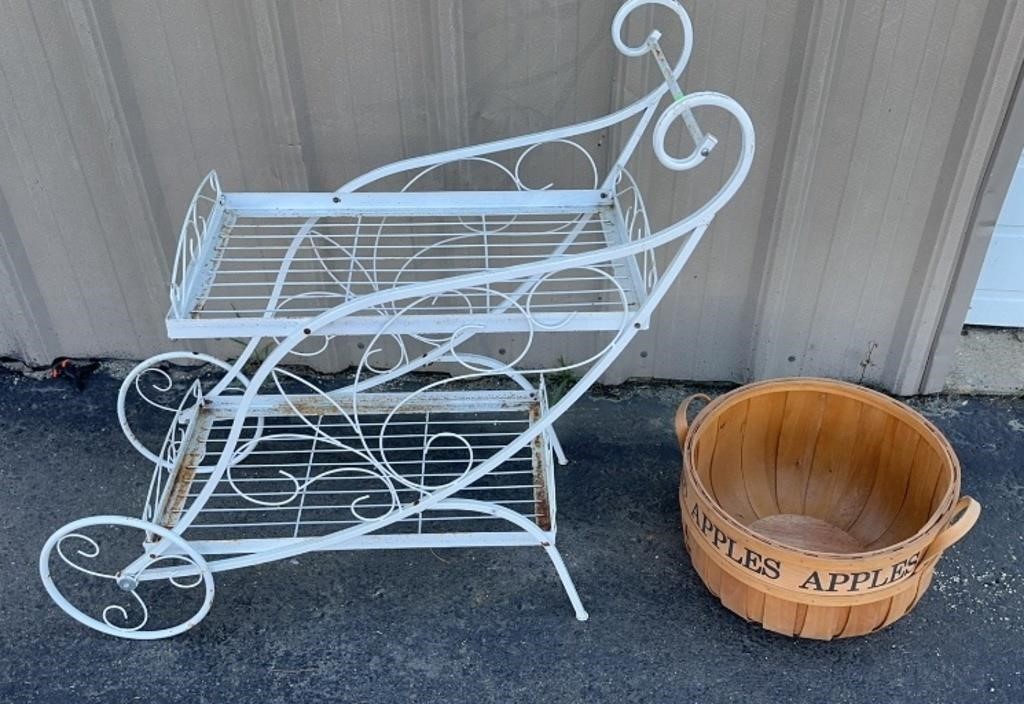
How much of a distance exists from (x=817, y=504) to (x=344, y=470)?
49.4 inches

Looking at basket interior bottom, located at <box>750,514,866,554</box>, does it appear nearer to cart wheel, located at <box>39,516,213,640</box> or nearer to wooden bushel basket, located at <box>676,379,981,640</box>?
wooden bushel basket, located at <box>676,379,981,640</box>

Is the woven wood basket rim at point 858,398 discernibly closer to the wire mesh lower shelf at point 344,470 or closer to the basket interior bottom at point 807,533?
the basket interior bottom at point 807,533

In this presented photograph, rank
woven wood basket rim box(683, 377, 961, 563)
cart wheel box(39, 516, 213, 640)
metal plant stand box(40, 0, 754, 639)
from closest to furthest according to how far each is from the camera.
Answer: metal plant stand box(40, 0, 754, 639) → woven wood basket rim box(683, 377, 961, 563) → cart wheel box(39, 516, 213, 640)

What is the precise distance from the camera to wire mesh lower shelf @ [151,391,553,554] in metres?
2.18

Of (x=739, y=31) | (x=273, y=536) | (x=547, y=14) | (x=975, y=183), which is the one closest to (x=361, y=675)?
(x=273, y=536)

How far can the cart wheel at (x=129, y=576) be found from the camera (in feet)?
6.30

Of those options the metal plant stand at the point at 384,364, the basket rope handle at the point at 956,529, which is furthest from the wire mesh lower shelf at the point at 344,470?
the basket rope handle at the point at 956,529

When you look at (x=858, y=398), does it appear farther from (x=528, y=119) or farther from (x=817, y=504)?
(x=528, y=119)

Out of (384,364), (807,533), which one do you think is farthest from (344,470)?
(807,533)

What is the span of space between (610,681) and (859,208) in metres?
1.40

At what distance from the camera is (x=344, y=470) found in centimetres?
243

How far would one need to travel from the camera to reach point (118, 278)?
267 centimetres

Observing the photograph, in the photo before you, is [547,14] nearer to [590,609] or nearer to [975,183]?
[975,183]

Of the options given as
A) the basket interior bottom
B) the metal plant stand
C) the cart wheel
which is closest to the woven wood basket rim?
the basket interior bottom
